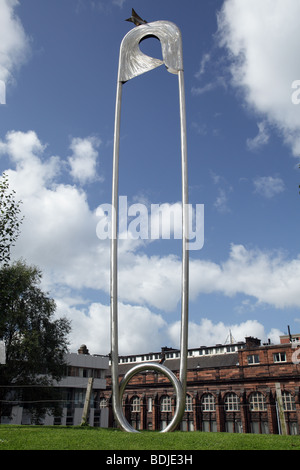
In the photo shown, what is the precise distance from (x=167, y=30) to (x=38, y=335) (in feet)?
73.8

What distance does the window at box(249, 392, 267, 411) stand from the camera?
45969 mm

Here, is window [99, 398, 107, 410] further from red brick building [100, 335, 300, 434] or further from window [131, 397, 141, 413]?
window [131, 397, 141, 413]

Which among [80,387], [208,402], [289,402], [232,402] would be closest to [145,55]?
[289,402]

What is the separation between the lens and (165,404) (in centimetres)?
5434

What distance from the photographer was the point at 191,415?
168 ft

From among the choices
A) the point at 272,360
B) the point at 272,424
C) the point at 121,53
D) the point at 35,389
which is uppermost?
the point at 121,53

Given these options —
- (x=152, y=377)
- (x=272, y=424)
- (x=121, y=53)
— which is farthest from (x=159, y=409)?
(x=121, y=53)

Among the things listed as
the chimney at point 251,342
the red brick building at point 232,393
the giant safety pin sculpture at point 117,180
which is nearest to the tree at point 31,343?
the giant safety pin sculpture at point 117,180

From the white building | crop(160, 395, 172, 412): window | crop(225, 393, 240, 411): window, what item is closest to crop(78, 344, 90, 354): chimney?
the white building

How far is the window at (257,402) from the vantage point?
151ft
